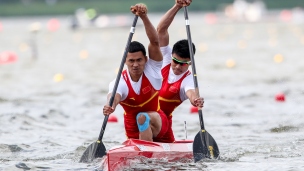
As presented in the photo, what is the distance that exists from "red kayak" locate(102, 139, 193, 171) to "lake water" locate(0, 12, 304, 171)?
12 cm

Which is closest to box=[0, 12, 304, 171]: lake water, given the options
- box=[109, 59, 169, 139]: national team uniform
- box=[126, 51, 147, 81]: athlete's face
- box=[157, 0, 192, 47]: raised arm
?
box=[109, 59, 169, 139]: national team uniform

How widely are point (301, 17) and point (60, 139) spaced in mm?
45977

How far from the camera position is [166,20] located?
29.6ft

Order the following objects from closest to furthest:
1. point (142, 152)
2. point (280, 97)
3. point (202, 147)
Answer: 1. point (142, 152)
2. point (202, 147)
3. point (280, 97)

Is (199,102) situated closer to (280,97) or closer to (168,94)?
(168,94)

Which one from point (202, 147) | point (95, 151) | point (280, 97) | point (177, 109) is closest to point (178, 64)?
point (202, 147)

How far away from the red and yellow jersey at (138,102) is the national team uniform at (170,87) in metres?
0.33

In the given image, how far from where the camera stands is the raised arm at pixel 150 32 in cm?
837

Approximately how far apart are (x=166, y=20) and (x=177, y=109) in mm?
5414

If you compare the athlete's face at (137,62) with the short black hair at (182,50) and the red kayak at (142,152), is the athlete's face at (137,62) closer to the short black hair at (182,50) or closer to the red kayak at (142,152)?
the short black hair at (182,50)

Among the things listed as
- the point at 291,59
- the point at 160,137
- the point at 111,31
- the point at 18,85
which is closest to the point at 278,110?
the point at 160,137

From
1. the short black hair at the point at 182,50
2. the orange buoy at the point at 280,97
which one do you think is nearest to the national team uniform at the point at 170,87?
the short black hair at the point at 182,50

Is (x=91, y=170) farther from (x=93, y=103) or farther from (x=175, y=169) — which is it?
(x=93, y=103)

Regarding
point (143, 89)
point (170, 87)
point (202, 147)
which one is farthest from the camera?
point (170, 87)
